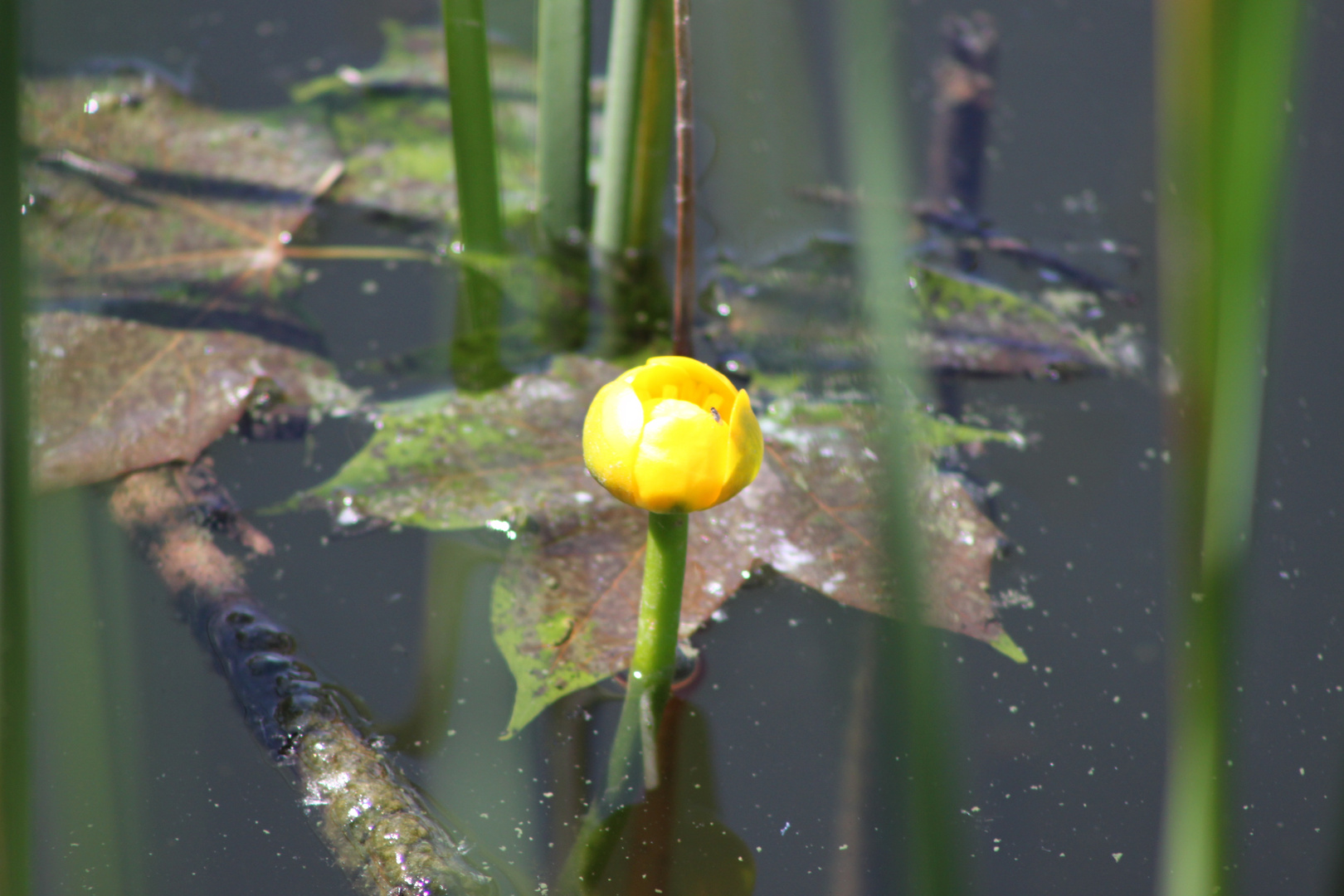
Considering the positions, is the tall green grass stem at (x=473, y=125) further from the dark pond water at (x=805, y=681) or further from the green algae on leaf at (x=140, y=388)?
the green algae on leaf at (x=140, y=388)

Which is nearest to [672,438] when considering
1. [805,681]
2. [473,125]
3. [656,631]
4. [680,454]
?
[680,454]

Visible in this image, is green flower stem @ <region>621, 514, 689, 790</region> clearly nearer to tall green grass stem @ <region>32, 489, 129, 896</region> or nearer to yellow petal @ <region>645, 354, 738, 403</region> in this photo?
yellow petal @ <region>645, 354, 738, 403</region>

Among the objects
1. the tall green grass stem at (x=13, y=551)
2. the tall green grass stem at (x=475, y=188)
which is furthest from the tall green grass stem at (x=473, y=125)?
the tall green grass stem at (x=13, y=551)

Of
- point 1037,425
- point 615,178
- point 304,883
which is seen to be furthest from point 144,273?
Answer: point 1037,425

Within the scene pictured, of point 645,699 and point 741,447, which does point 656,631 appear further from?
point 741,447

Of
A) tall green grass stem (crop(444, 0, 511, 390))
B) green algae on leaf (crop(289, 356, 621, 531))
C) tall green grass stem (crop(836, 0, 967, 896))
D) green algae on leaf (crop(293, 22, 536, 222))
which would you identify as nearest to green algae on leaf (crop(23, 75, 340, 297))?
green algae on leaf (crop(293, 22, 536, 222))

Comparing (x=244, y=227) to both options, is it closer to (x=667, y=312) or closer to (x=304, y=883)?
(x=667, y=312)
